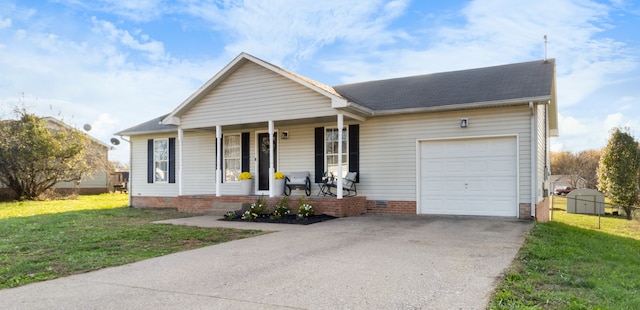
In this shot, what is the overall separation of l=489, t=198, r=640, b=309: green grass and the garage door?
2785mm

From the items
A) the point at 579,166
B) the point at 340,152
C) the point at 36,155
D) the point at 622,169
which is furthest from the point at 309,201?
the point at 579,166

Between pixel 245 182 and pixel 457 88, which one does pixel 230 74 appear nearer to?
pixel 245 182

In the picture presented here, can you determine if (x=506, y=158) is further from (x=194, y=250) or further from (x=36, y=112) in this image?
(x=36, y=112)

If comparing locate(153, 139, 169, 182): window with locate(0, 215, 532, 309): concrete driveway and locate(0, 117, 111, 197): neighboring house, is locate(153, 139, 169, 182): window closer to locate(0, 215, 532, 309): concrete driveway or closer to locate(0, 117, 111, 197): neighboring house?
locate(0, 117, 111, 197): neighboring house

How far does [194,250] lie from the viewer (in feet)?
22.2

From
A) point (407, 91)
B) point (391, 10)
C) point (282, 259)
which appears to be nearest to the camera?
point (282, 259)

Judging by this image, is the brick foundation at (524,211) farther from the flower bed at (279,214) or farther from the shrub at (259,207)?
the shrub at (259,207)

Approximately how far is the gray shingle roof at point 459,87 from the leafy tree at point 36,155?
1488 centimetres

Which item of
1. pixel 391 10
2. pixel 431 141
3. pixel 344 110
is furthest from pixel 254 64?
pixel 431 141

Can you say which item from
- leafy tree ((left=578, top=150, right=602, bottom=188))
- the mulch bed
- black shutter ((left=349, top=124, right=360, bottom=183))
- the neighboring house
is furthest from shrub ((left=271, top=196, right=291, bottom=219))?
leafy tree ((left=578, top=150, right=602, bottom=188))

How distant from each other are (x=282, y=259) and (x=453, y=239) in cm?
326

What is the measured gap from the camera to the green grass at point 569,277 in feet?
12.9

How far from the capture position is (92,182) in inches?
1049

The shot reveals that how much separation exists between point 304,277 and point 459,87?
932 centimetres
